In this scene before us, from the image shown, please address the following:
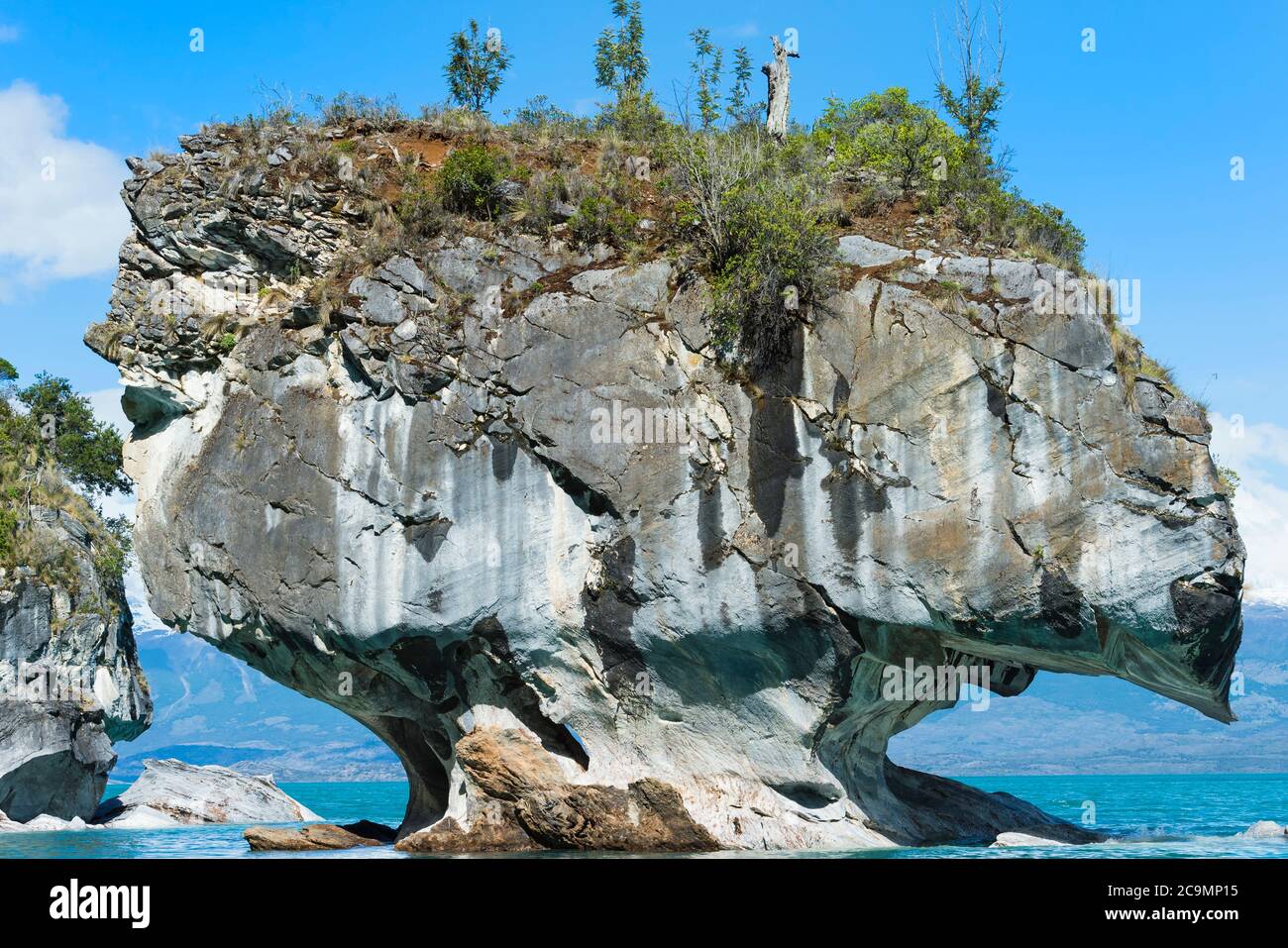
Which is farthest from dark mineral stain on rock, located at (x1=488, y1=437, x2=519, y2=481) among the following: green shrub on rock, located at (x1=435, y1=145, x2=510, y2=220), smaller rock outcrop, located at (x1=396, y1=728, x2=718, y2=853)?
green shrub on rock, located at (x1=435, y1=145, x2=510, y2=220)

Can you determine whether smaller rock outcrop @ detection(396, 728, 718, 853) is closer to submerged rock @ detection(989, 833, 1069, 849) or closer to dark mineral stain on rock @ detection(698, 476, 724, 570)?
dark mineral stain on rock @ detection(698, 476, 724, 570)

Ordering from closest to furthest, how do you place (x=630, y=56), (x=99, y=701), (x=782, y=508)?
(x=782, y=508) → (x=630, y=56) → (x=99, y=701)

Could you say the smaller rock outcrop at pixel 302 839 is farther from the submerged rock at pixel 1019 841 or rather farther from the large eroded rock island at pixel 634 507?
the submerged rock at pixel 1019 841

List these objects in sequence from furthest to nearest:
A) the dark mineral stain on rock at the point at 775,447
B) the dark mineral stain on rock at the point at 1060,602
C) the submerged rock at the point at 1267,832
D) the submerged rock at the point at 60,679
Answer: the submerged rock at the point at 60,679
the submerged rock at the point at 1267,832
the dark mineral stain on rock at the point at 775,447
the dark mineral stain on rock at the point at 1060,602

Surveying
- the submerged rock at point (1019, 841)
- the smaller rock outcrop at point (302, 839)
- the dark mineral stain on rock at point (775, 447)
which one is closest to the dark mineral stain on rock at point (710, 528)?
the dark mineral stain on rock at point (775, 447)

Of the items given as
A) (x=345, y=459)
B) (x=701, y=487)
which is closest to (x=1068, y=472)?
(x=701, y=487)

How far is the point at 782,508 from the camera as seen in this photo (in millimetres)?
20375

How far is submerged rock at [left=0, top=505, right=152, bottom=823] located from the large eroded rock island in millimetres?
18995

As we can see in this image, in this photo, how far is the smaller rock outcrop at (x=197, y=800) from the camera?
149 ft

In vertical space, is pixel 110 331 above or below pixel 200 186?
below

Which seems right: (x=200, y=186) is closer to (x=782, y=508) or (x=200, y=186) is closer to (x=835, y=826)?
(x=782, y=508)

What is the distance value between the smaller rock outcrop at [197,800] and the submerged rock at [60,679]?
2.32 metres

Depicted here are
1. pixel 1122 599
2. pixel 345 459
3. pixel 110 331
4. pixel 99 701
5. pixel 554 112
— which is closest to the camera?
pixel 1122 599

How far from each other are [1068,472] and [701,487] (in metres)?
5.59
